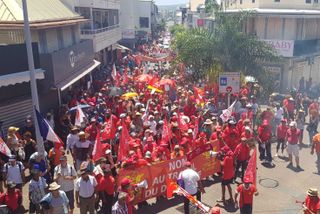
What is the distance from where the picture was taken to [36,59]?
15.2 meters

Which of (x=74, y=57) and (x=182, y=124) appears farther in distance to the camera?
(x=74, y=57)

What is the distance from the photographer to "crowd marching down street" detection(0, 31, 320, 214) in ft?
29.3

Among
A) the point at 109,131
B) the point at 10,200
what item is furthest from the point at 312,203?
the point at 109,131

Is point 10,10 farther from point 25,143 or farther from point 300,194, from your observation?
point 300,194

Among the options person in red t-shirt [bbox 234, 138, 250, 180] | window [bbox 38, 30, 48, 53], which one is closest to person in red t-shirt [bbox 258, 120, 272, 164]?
person in red t-shirt [bbox 234, 138, 250, 180]

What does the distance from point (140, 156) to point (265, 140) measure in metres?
5.04

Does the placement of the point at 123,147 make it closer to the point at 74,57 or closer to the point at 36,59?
the point at 36,59

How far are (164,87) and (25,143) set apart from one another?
30.4 feet

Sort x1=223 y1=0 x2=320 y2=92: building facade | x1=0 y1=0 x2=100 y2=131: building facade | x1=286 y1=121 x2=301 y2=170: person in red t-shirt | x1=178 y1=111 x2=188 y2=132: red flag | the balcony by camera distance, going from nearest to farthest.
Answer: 1. x1=286 y1=121 x2=301 y2=170: person in red t-shirt
2. x1=178 y1=111 x2=188 y2=132: red flag
3. x1=0 y1=0 x2=100 y2=131: building facade
4. x1=223 y1=0 x2=320 y2=92: building facade
5. the balcony

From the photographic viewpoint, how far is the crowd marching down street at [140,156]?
29.3 ft

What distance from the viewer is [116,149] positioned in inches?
502

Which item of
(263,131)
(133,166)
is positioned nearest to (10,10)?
(133,166)

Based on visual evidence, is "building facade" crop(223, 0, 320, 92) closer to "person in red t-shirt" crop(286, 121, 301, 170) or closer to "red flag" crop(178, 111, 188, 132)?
"person in red t-shirt" crop(286, 121, 301, 170)

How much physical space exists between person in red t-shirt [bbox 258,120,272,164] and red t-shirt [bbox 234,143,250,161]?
95.6 inches
